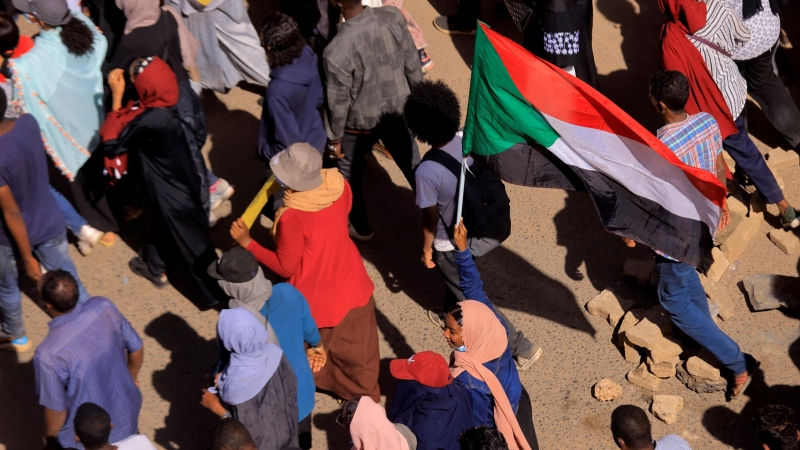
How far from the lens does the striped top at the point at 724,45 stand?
6.17 m

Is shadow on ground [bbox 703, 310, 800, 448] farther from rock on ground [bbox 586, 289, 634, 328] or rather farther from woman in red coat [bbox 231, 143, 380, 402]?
woman in red coat [bbox 231, 143, 380, 402]

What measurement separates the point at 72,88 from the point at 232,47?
6.41 feet

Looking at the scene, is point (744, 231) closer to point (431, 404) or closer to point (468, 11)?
point (431, 404)

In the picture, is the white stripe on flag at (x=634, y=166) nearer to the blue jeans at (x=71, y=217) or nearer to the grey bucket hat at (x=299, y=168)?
the grey bucket hat at (x=299, y=168)

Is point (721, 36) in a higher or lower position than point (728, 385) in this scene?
higher

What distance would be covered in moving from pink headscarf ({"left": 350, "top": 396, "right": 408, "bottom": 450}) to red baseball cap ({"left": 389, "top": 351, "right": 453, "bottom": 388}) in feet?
1.08

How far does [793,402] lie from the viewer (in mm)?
5523

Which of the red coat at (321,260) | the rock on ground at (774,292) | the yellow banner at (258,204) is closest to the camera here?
the red coat at (321,260)

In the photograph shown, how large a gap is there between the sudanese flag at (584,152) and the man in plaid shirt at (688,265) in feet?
1.72

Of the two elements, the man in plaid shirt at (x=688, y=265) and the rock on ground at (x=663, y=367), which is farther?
the rock on ground at (x=663, y=367)

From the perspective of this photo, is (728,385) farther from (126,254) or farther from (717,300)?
(126,254)

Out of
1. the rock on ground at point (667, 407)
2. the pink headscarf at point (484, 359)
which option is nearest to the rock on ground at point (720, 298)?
the rock on ground at point (667, 407)

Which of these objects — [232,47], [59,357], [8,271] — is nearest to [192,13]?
[232,47]

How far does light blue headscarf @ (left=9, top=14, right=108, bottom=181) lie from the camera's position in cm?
560
